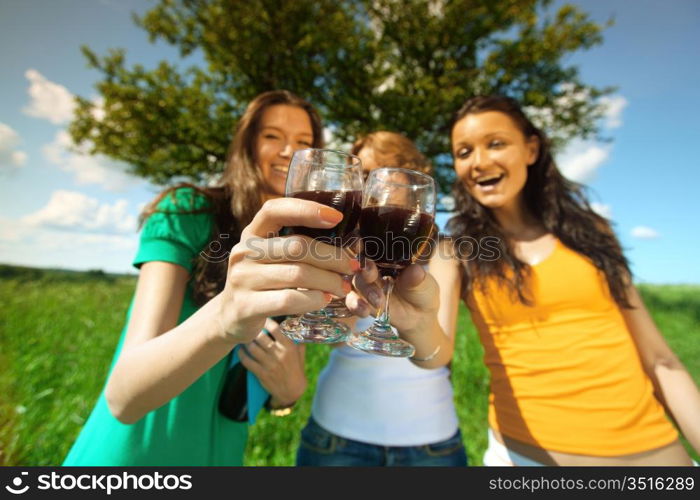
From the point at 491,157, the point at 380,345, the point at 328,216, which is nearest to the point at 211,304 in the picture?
the point at 328,216

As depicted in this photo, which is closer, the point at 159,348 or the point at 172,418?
the point at 159,348

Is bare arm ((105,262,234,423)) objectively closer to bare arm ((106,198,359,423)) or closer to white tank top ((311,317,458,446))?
bare arm ((106,198,359,423))

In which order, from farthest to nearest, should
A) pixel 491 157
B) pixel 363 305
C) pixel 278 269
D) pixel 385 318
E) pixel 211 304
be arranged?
pixel 491 157, pixel 363 305, pixel 385 318, pixel 211 304, pixel 278 269

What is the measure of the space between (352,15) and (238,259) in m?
11.7

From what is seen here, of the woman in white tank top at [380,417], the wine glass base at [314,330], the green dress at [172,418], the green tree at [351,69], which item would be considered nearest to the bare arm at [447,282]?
the woman in white tank top at [380,417]

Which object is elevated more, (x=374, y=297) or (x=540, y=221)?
(x=540, y=221)

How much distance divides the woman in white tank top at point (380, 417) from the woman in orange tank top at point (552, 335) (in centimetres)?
39

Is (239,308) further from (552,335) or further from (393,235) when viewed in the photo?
(552,335)

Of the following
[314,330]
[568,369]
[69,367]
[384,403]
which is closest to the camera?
[314,330]

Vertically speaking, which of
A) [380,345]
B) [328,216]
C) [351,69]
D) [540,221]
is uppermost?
Answer: [351,69]

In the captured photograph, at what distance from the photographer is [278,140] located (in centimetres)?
248

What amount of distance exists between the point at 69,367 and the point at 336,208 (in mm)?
5976
